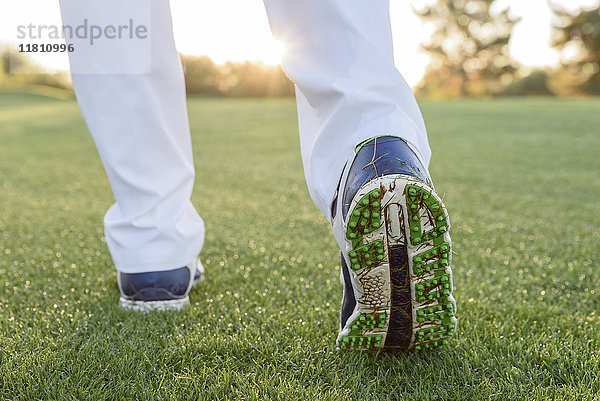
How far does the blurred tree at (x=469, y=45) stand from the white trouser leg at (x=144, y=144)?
2673 cm

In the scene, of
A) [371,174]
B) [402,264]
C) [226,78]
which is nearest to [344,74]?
[371,174]

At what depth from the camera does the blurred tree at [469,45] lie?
26297 millimetres

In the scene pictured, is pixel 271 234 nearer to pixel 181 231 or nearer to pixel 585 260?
pixel 181 231

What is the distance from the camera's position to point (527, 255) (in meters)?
1.66

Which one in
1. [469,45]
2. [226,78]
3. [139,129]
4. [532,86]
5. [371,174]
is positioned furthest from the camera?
[469,45]

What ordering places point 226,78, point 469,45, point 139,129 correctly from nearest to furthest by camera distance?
1. point 139,129
2. point 226,78
3. point 469,45

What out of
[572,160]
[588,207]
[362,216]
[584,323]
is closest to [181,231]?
[362,216]

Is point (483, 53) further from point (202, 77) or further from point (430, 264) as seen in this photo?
point (430, 264)

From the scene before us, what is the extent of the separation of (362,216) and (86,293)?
0.89m

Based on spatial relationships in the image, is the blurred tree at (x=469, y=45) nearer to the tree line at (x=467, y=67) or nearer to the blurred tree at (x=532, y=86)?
the tree line at (x=467, y=67)

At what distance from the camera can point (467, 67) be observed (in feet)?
89.5

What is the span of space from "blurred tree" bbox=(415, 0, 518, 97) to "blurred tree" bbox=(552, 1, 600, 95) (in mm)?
3676

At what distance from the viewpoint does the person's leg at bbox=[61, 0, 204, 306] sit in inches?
42.1

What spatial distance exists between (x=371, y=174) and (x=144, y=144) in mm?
595
